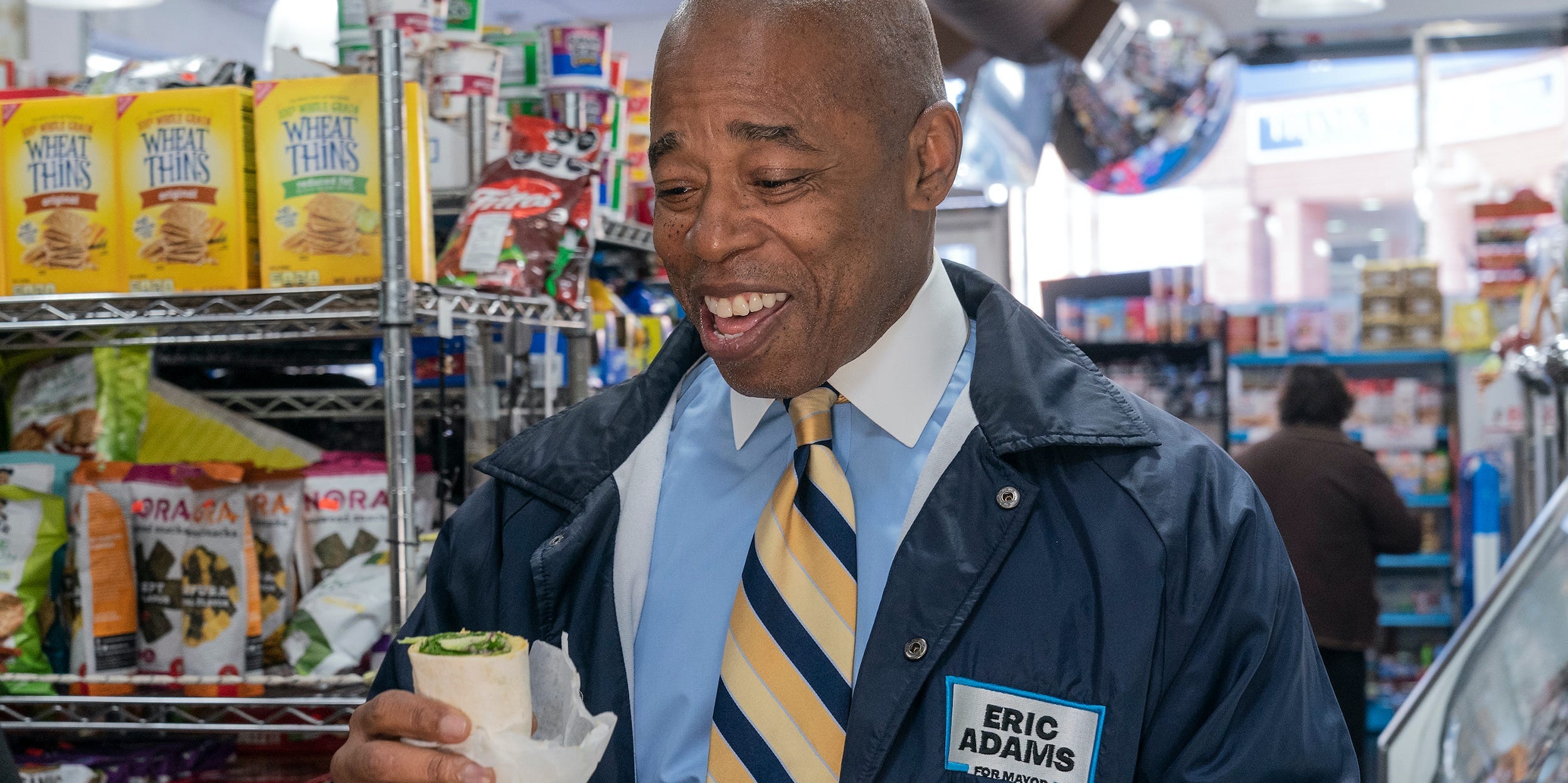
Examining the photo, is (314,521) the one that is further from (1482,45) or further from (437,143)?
(1482,45)

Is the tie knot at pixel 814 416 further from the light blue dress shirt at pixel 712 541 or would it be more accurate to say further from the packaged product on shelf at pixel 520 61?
the packaged product on shelf at pixel 520 61

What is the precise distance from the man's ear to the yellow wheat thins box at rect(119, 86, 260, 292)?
1181 millimetres

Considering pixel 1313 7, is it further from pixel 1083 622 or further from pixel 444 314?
pixel 1083 622

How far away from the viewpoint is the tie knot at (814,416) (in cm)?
143

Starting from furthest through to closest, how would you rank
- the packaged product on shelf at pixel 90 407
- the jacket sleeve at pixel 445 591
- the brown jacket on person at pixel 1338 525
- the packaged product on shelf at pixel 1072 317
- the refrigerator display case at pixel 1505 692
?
the packaged product on shelf at pixel 1072 317
the brown jacket on person at pixel 1338 525
the packaged product on shelf at pixel 90 407
the refrigerator display case at pixel 1505 692
the jacket sleeve at pixel 445 591

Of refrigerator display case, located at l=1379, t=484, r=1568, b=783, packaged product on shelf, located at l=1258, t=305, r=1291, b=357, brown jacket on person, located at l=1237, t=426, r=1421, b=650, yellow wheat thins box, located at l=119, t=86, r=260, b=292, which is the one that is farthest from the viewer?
packaged product on shelf, located at l=1258, t=305, r=1291, b=357

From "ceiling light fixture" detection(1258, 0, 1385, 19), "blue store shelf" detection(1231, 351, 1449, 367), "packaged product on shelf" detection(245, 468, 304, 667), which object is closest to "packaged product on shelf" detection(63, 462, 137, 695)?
"packaged product on shelf" detection(245, 468, 304, 667)

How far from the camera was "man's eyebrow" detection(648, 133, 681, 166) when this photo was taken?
134 centimetres

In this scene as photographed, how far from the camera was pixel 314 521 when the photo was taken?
2219mm

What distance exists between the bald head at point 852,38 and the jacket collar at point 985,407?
0.82 feet

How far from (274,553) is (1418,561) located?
617cm

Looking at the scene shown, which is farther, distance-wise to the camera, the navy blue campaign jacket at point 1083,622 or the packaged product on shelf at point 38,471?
the packaged product on shelf at point 38,471

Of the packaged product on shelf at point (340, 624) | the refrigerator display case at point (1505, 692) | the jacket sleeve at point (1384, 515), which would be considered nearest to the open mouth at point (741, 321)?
the packaged product on shelf at point (340, 624)

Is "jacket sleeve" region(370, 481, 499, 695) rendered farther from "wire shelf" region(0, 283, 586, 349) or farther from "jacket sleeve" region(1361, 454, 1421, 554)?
"jacket sleeve" region(1361, 454, 1421, 554)
